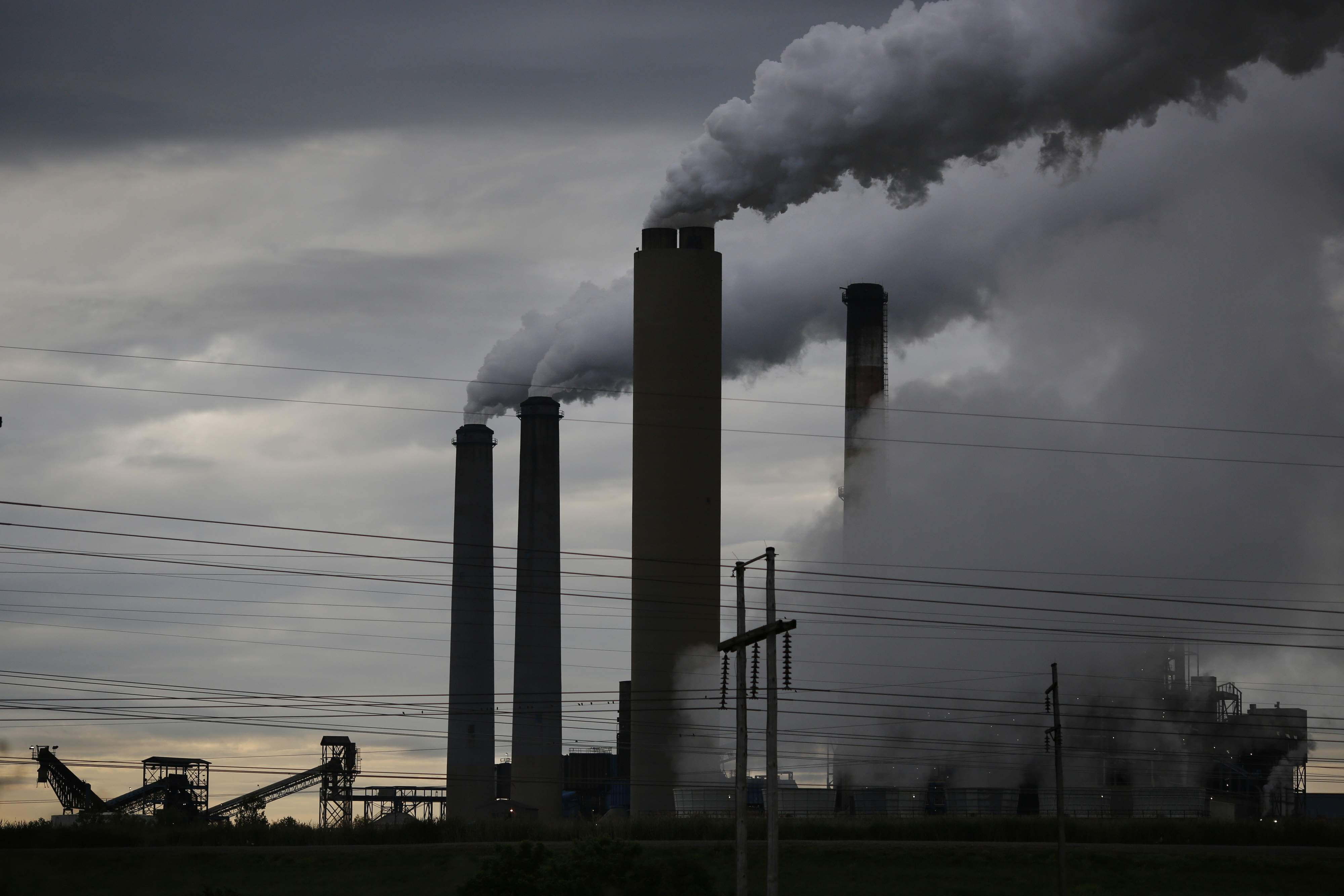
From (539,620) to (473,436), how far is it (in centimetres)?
953

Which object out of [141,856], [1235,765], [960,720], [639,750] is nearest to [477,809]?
[639,750]

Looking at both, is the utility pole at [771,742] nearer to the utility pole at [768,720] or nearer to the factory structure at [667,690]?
the utility pole at [768,720]

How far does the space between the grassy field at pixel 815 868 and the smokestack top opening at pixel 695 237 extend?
26265 millimetres

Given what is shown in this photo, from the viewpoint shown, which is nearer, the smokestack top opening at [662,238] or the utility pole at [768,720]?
the utility pole at [768,720]

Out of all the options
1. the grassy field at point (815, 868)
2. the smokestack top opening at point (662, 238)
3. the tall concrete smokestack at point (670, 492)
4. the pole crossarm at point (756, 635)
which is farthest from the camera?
the smokestack top opening at point (662, 238)

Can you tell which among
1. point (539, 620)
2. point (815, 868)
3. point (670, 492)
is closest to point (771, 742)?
→ point (815, 868)

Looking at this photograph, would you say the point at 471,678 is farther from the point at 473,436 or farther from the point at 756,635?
the point at 756,635

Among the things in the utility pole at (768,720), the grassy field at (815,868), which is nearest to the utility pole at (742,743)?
the utility pole at (768,720)

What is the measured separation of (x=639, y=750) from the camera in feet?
229

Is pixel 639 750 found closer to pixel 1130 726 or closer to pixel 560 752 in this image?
pixel 560 752

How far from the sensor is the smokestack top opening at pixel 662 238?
69.4m

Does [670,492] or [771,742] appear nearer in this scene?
[771,742]

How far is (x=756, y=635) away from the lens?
3125 cm

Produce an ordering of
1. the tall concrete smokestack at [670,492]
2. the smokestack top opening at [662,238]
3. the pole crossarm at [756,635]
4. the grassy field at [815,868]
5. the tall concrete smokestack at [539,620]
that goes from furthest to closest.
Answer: the tall concrete smokestack at [539,620] < the smokestack top opening at [662,238] < the tall concrete smokestack at [670,492] < the grassy field at [815,868] < the pole crossarm at [756,635]
